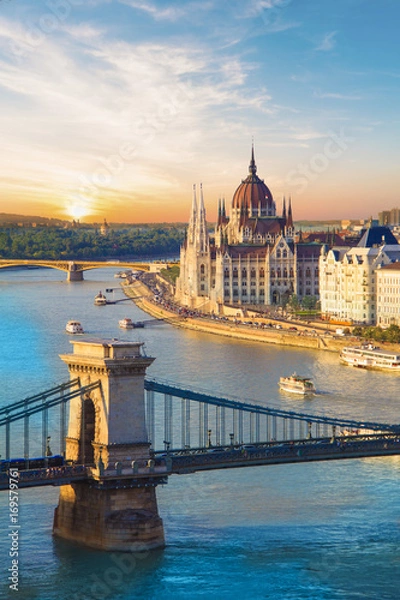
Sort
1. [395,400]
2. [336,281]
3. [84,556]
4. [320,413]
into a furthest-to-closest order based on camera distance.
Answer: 1. [336,281]
2. [395,400]
3. [320,413]
4. [84,556]

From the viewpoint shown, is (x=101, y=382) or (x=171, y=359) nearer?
(x=101, y=382)

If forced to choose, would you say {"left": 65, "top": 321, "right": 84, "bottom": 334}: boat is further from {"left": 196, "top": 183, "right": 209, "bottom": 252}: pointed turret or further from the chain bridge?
the chain bridge

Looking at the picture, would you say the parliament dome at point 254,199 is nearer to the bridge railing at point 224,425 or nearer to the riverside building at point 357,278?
the riverside building at point 357,278

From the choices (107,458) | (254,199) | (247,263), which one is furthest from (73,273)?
(107,458)

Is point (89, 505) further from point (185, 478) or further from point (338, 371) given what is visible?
point (338, 371)

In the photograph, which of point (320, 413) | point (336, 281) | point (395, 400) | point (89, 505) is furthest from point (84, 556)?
point (336, 281)

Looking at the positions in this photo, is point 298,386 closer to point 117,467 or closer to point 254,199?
point 117,467

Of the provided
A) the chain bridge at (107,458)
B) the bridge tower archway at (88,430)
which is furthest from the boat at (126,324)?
the bridge tower archway at (88,430)
